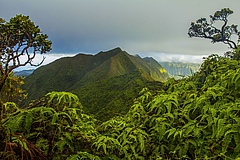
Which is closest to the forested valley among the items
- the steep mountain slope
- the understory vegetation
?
the understory vegetation

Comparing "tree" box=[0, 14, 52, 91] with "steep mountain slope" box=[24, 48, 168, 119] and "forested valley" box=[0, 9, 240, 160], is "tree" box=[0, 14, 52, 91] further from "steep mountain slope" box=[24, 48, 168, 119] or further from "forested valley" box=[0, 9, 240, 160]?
"steep mountain slope" box=[24, 48, 168, 119]

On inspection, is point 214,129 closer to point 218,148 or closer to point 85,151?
point 218,148

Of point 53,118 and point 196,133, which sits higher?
point 53,118

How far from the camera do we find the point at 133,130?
238 centimetres

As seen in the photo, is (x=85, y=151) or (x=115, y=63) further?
(x=115, y=63)

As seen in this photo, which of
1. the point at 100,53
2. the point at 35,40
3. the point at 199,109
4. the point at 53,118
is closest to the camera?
the point at 53,118

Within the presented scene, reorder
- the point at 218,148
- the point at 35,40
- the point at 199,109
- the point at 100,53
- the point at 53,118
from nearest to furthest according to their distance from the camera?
the point at 53,118
the point at 218,148
the point at 199,109
the point at 35,40
the point at 100,53

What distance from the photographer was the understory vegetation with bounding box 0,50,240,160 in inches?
77.9

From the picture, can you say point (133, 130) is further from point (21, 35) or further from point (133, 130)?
point (21, 35)

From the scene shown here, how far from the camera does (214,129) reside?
7.18ft

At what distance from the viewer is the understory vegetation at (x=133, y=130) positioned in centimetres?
198

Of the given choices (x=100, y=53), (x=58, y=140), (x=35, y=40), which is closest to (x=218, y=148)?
(x=58, y=140)

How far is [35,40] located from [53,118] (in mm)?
7492

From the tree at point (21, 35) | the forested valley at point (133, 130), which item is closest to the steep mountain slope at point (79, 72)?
the tree at point (21, 35)
